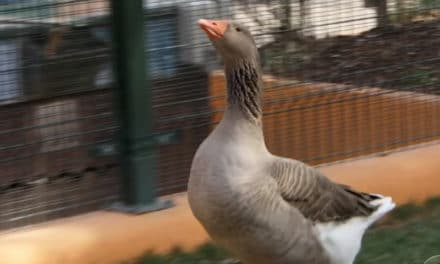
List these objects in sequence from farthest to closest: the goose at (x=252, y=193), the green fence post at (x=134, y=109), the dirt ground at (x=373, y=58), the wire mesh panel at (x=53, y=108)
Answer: the dirt ground at (x=373, y=58)
the green fence post at (x=134, y=109)
the wire mesh panel at (x=53, y=108)
the goose at (x=252, y=193)

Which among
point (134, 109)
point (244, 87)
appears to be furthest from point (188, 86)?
point (244, 87)

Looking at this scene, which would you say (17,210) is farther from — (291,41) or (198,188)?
(291,41)

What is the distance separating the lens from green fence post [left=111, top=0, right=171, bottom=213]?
5410 mm

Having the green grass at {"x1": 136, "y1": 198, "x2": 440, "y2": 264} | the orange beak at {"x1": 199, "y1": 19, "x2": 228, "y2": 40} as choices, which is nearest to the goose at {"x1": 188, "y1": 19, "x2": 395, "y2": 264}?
the orange beak at {"x1": 199, "y1": 19, "x2": 228, "y2": 40}

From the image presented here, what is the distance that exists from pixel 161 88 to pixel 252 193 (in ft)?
4.78

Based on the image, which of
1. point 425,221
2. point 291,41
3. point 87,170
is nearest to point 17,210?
point 87,170

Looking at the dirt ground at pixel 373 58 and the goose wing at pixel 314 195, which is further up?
the dirt ground at pixel 373 58

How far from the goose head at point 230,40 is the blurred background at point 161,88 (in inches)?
39.4

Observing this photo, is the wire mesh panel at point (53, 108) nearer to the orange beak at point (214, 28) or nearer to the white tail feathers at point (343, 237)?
the orange beak at point (214, 28)

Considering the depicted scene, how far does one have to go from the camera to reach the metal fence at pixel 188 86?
525 cm

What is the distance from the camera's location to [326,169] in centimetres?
637

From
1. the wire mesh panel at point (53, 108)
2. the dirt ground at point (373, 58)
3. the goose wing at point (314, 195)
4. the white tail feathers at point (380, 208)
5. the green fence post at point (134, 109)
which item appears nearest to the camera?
the goose wing at point (314, 195)

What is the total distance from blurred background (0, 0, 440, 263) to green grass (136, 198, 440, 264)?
0.40 m

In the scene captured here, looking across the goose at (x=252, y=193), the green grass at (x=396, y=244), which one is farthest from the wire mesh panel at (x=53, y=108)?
the goose at (x=252, y=193)
